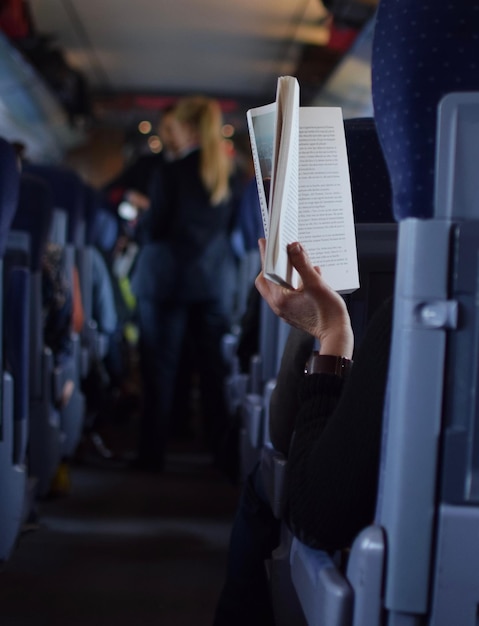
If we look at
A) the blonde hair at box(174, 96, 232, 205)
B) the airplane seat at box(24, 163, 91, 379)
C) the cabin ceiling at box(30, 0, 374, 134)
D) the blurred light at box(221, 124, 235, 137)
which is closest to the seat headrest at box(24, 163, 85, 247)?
the airplane seat at box(24, 163, 91, 379)

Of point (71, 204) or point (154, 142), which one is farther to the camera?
point (154, 142)

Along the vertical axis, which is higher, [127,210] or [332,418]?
[127,210]

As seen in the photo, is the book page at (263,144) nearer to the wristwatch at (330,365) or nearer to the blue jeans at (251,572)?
the wristwatch at (330,365)

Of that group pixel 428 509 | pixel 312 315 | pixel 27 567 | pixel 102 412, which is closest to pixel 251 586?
pixel 312 315

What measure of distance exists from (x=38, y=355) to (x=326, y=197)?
225cm

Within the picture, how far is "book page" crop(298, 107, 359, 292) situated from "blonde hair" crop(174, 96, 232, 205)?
306 centimetres

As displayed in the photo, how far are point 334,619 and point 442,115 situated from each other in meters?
0.68

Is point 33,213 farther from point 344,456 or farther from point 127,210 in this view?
point 127,210

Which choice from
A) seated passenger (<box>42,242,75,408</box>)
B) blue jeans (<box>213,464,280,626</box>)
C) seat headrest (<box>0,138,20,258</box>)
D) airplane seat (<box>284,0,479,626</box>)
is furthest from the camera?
seated passenger (<box>42,242,75,408</box>)

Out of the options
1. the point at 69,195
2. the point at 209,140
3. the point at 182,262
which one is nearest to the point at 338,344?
the point at 209,140

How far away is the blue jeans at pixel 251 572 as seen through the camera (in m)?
1.93

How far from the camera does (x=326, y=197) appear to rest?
151 centimetres

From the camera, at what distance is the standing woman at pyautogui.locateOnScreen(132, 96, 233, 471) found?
15.0 feet

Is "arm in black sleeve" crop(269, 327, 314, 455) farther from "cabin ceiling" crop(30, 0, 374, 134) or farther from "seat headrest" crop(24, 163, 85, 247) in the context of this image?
"cabin ceiling" crop(30, 0, 374, 134)
